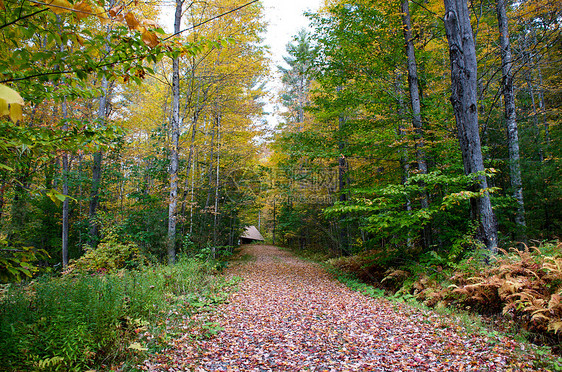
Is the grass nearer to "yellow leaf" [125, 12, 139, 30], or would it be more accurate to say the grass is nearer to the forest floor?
the forest floor

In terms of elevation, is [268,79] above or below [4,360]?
above

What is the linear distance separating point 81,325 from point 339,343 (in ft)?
10.7

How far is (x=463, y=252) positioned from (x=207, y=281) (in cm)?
630

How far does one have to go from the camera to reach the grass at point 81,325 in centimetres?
249

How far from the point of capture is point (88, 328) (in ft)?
9.82

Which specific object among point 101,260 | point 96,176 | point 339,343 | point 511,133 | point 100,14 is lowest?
point 339,343

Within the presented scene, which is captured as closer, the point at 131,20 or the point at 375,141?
the point at 131,20

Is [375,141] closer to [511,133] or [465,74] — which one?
[465,74]

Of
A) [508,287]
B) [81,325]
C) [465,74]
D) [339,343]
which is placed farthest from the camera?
[465,74]

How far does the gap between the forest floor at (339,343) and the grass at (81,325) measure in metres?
0.45

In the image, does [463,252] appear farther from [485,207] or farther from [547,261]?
[547,261]

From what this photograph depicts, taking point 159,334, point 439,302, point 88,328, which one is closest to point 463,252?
point 439,302

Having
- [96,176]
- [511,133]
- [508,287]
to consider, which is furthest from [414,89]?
[96,176]

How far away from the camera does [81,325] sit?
2727mm
